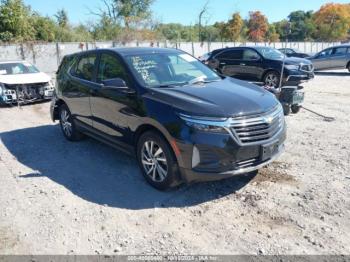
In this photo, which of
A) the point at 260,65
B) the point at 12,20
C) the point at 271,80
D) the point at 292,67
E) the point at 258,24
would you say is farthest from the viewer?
the point at 258,24

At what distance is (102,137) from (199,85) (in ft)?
5.86

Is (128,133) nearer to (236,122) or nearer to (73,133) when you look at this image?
(236,122)

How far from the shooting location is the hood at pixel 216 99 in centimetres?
388

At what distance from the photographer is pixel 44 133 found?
24.7ft

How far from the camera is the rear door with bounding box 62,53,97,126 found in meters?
5.66

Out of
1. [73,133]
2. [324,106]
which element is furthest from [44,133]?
[324,106]

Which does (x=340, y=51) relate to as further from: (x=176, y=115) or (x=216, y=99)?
(x=176, y=115)

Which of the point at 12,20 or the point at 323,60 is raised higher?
the point at 12,20

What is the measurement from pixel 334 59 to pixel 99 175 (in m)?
17.8

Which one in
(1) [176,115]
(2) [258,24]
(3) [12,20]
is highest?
Answer: (2) [258,24]

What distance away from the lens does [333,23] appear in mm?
86688

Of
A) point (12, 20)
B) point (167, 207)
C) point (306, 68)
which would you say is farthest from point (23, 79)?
point (12, 20)

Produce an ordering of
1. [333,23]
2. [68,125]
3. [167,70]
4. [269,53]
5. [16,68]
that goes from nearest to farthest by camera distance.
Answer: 1. [167,70]
2. [68,125]
3. [16,68]
4. [269,53]
5. [333,23]

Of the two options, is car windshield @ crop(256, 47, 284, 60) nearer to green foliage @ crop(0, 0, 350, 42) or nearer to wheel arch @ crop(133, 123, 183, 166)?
green foliage @ crop(0, 0, 350, 42)
